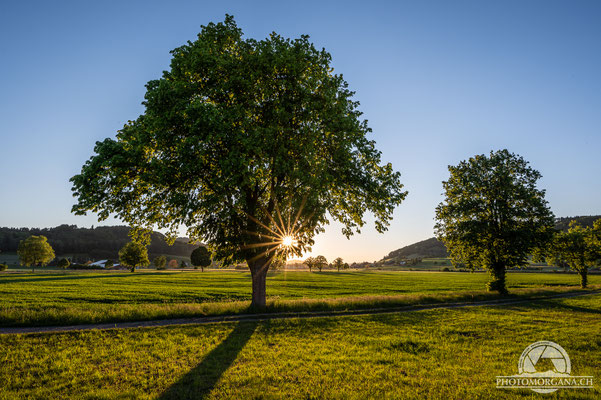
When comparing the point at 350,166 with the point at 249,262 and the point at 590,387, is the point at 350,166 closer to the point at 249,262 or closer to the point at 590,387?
the point at 249,262

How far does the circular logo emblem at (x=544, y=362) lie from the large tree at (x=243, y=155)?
35.8 feet

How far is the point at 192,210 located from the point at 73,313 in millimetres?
8544

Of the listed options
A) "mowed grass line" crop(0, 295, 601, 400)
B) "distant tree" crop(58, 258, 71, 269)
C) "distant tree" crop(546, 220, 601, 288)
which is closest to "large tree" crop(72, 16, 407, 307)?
"mowed grass line" crop(0, 295, 601, 400)

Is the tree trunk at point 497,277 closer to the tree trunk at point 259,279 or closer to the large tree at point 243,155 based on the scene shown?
the large tree at point 243,155

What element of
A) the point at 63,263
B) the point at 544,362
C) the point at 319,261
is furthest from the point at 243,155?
the point at 63,263

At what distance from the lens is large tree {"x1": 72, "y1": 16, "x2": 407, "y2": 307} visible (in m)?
16.8

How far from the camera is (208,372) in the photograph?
9367mm

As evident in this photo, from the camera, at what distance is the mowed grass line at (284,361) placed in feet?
26.1

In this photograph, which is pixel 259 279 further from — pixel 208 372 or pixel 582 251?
pixel 582 251

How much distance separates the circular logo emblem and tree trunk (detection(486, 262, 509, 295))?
27605 millimetres

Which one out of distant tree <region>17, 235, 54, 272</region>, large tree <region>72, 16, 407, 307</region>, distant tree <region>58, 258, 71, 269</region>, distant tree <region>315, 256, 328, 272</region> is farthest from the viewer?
distant tree <region>315, 256, 328, 272</region>

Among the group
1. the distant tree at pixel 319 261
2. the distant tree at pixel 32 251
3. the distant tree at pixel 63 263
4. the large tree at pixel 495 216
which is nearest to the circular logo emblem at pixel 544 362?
the large tree at pixel 495 216

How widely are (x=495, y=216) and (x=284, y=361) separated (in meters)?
36.7

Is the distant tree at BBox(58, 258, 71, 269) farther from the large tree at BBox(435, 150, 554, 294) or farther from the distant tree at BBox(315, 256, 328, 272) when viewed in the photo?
the large tree at BBox(435, 150, 554, 294)
